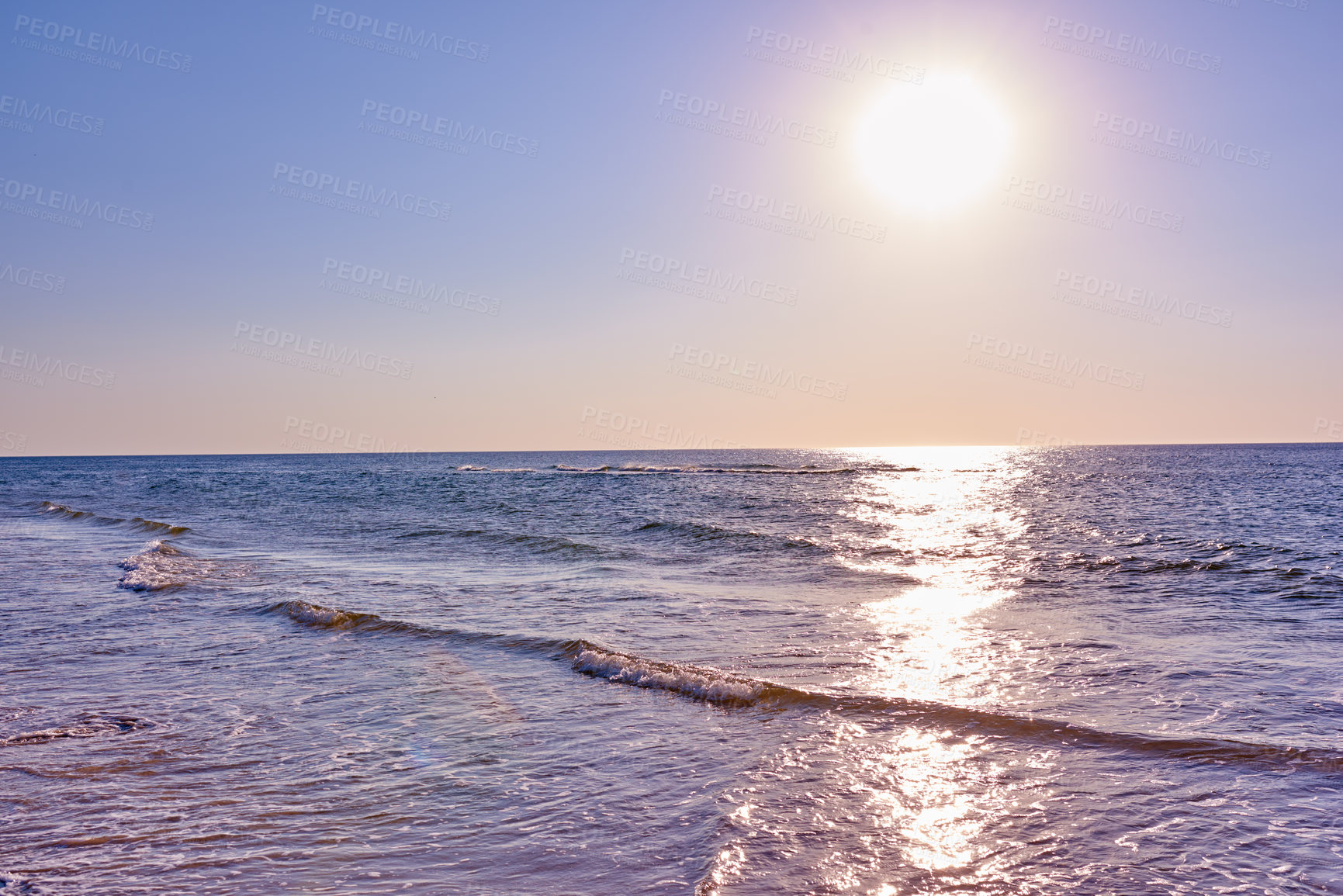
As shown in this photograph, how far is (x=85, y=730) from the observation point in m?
8.68

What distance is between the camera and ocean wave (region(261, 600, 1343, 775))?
311 inches

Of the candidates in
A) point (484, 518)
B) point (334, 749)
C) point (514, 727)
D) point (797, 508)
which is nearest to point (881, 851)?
point (514, 727)

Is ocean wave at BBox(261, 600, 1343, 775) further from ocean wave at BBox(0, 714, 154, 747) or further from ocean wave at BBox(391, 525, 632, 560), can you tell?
ocean wave at BBox(391, 525, 632, 560)

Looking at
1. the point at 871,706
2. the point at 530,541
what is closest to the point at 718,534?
the point at 530,541

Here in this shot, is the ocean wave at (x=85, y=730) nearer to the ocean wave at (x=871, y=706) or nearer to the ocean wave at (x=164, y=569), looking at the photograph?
the ocean wave at (x=871, y=706)

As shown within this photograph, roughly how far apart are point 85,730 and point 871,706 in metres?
8.77

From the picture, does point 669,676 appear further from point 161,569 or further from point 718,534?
point 718,534

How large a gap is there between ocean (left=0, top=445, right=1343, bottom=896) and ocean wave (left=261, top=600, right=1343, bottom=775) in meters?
0.06

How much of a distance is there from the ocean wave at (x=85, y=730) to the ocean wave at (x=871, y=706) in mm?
5215

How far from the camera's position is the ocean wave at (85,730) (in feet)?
27.3

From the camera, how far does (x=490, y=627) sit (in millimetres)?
14547

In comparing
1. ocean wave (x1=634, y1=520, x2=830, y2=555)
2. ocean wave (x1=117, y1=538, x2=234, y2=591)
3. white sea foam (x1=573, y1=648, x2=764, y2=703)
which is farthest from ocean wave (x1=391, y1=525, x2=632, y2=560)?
white sea foam (x1=573, y1=648, x2=764, y2=703)

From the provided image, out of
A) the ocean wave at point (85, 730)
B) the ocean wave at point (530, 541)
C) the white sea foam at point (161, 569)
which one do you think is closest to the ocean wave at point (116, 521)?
the white sea foam at point (161, 569)

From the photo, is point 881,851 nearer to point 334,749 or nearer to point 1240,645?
point 334,749
